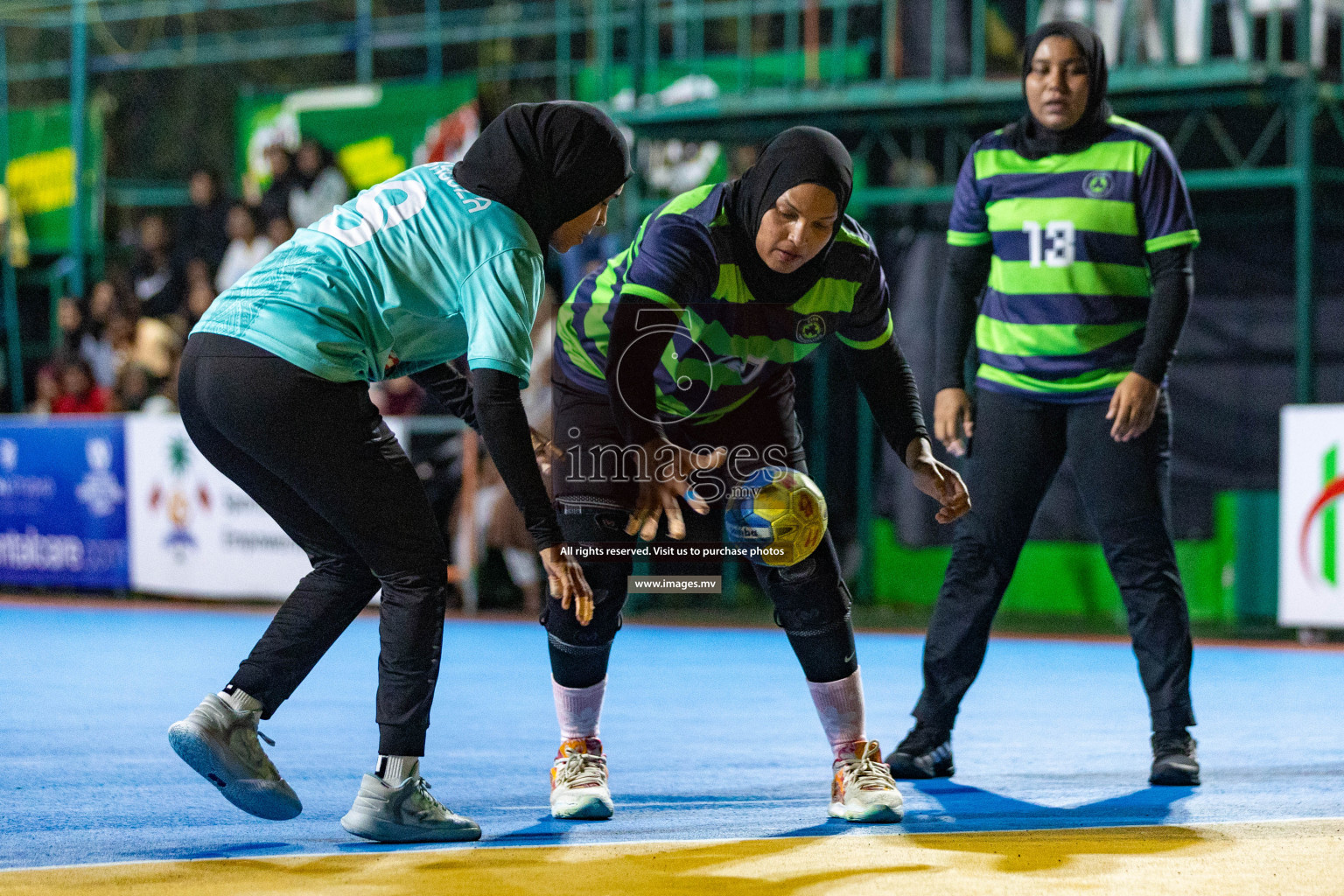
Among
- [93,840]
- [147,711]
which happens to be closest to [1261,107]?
[147,711]

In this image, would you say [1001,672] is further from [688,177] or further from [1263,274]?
[688,177]

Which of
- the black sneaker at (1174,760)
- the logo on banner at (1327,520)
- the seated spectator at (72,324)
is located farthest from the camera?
the seated spectator at (72,324)

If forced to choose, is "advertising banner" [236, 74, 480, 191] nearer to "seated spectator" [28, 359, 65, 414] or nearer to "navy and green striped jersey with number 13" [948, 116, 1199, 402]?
"seated spectator" [28, 359, 65, 414]

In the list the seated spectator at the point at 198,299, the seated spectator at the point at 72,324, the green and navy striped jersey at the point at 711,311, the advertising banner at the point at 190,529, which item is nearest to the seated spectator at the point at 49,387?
the seated spectator at the point at 72,324

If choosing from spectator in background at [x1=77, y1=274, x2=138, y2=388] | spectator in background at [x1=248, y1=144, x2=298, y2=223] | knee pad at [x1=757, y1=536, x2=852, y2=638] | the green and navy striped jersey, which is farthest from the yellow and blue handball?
spectator in background at [x1=77, y1=274, x2=138, y2=388]

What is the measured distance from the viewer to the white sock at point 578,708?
4.48 m

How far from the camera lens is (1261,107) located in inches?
435

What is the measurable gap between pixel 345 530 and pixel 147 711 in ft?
9.67

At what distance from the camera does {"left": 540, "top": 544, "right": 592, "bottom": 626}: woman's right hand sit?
373cm

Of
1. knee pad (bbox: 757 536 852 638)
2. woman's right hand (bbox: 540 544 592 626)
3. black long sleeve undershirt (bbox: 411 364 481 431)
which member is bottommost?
knee pad (bbox: 757 536 852 638)

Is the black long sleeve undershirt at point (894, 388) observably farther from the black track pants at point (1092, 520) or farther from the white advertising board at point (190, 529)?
the white advertising board at point (190, 529)

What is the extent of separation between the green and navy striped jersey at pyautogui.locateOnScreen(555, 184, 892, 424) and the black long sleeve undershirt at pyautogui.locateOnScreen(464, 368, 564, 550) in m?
0.60

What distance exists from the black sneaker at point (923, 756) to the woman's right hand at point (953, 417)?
2.87 ft

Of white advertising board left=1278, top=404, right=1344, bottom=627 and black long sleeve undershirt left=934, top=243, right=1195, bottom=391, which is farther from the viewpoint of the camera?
white advertising board left=1278, top=404, right=1344, bottom=627
